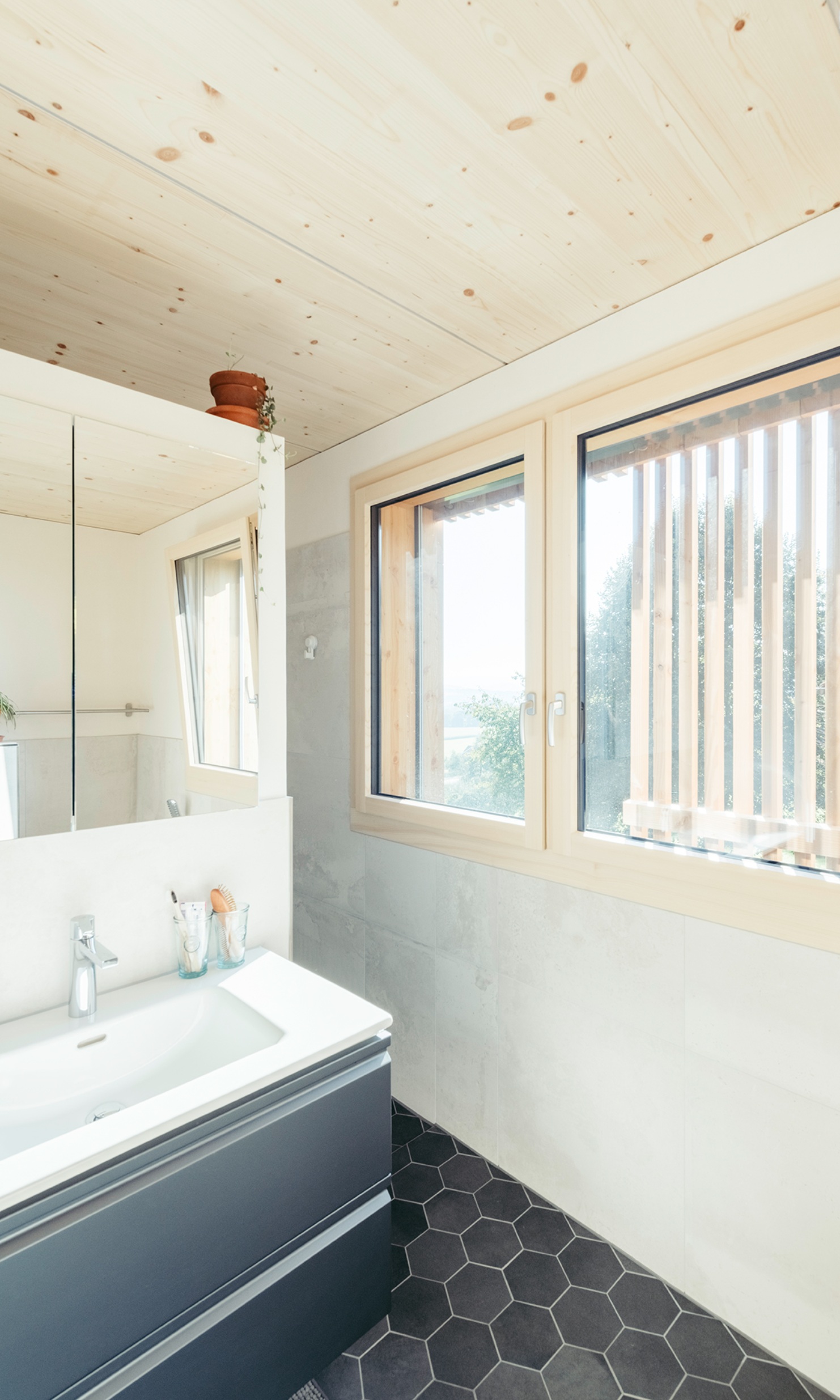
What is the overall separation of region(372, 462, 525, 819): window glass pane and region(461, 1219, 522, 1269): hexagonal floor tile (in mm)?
1041

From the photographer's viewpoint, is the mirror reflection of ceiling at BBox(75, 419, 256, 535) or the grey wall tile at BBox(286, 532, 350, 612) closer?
the mirror reflection of ceiling at BBox(75, 419, 256, 535)

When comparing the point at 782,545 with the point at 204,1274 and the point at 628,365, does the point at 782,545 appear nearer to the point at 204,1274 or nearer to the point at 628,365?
the point at 628,365

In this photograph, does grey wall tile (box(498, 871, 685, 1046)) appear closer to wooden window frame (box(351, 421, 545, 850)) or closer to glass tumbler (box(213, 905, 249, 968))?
wooden window frame (box(351, 421, 545, 850))

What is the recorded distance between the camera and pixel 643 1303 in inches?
59.9

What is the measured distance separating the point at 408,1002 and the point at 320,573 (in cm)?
154

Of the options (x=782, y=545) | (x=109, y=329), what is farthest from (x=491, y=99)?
(x=109, y=329)

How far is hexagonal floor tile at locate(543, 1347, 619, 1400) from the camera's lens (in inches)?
52.4

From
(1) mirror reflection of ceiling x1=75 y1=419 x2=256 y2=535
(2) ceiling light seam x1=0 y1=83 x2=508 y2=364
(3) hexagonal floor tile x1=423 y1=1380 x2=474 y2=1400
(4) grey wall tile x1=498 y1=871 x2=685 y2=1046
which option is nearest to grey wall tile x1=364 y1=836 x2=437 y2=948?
(4) grey wall tile x1=498 y1=871 x2=685 y2=1046

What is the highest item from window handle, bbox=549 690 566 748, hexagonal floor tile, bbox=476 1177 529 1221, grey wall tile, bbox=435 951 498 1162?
window handle, bbox=549 690 566 748

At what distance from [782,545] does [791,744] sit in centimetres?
Answer: 41

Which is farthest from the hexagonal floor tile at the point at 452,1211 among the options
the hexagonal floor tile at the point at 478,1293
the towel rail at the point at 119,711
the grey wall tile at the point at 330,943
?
the towel rail at the point at 119,711

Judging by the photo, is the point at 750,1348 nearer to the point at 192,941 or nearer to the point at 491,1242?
the point at 491,1242

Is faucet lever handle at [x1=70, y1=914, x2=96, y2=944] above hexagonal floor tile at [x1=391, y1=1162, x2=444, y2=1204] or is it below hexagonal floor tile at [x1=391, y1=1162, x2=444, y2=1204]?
above

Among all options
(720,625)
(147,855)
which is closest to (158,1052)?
(147,855)
